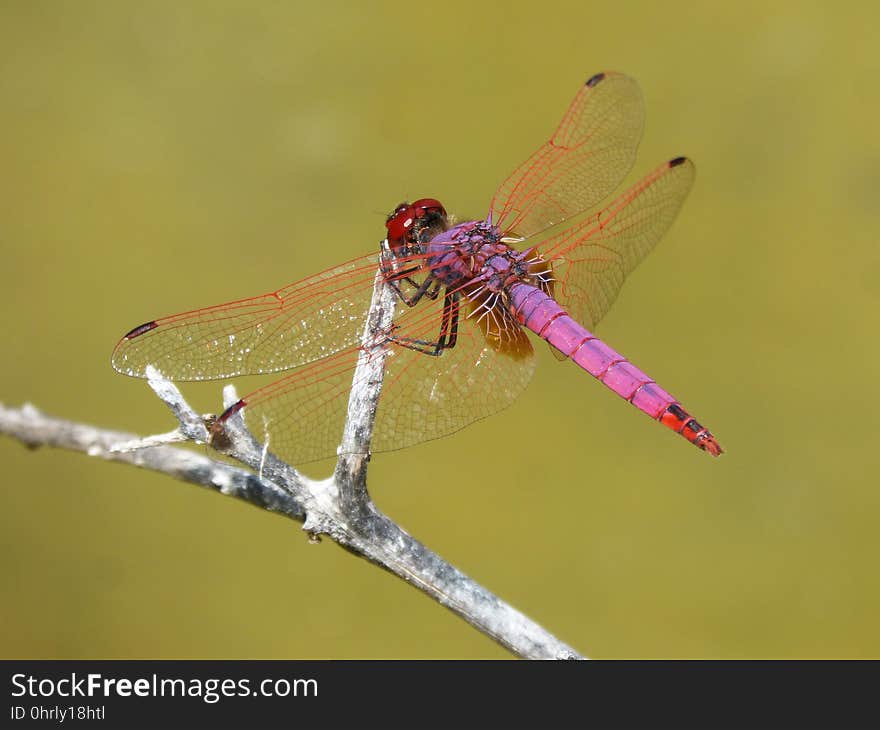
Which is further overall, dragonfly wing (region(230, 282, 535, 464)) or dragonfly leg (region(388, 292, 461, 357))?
dragonfly leg (region(388, 292, 461, 357))

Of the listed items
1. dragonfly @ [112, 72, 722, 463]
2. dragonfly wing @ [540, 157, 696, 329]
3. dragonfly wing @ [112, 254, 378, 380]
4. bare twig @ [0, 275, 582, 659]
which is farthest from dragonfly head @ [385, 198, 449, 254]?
bare twig @ [0, 275, 582, 659]

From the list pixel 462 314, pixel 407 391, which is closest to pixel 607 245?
pixel 462 314

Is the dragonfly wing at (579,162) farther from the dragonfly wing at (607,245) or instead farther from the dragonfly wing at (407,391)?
the dragonfly wing at (407,391)

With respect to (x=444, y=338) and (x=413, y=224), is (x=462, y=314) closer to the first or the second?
(x=444, y=338)

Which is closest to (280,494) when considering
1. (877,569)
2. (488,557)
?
(488,557)

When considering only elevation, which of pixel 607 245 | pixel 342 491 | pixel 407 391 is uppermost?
pixel 607 245

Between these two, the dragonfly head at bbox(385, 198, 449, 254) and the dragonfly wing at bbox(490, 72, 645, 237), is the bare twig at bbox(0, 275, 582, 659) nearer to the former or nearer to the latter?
the dragonfly head at bbox(385, 198, 449, 254)
